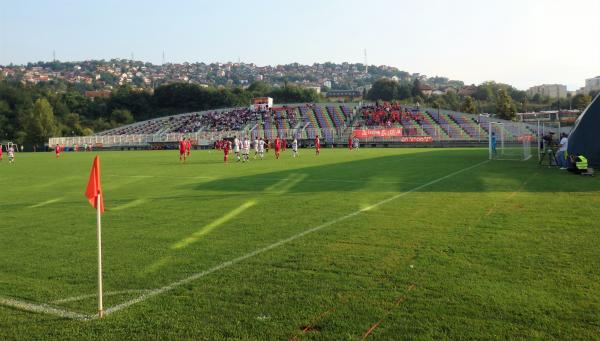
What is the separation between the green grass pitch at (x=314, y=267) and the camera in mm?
5066

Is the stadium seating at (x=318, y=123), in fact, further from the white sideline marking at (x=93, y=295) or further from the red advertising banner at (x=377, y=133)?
the white sideline marking at (x=93, y=295)

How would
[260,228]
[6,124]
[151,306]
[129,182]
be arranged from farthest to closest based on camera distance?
[6,124] < [129,182] < [260,228] < [151,306]

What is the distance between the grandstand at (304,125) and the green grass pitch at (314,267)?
48769 millimetres

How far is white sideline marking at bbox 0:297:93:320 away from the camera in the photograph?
5.45 metres

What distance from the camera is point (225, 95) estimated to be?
121 meters

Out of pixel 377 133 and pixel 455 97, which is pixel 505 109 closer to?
pixel 377 133

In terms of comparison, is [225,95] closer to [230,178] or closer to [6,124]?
[6,124]

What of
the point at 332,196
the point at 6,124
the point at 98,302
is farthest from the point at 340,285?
the point at 6,124

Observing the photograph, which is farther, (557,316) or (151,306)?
(151,306)

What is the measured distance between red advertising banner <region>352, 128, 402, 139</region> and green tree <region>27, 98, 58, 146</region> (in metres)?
57.5

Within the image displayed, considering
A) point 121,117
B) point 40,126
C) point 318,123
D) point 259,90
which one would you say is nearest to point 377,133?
point 318,123

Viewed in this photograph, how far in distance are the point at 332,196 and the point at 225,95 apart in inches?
4323

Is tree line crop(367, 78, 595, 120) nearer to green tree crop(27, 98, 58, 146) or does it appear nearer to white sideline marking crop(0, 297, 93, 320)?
green tree crop(27, 98, 58, 146)

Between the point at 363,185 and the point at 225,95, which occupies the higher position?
the point at 225,95
